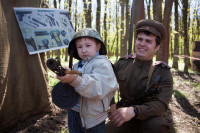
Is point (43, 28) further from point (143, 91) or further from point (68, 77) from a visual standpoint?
point (68, 77)

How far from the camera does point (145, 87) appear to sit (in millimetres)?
2395

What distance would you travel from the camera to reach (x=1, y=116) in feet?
9.89

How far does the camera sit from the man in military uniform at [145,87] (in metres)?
2.17

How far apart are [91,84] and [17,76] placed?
2330mm

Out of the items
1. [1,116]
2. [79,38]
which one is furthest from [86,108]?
[1,116]

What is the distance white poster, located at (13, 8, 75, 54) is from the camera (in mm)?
3186

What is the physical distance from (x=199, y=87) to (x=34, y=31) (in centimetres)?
669

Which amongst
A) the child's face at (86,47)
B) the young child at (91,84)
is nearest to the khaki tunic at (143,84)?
the young child at (91,84)

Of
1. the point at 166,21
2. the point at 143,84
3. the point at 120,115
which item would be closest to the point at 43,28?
the point at 143,84

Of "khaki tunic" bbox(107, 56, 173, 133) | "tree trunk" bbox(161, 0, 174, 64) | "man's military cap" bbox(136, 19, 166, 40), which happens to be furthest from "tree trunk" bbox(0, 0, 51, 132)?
"tree trunk" bbox(161, 0, 174, 64)

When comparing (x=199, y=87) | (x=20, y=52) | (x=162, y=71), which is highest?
(x=20, y=52)

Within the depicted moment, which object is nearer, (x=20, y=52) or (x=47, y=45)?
(x=20, y=52)

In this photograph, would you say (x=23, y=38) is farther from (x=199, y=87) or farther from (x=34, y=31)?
(x=199, y=87)

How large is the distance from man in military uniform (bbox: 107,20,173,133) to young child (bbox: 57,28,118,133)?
35cm
